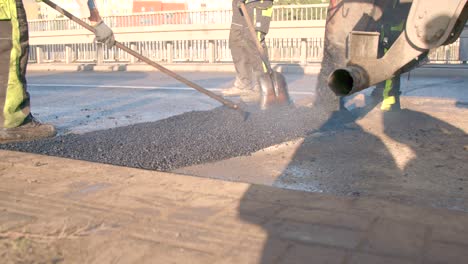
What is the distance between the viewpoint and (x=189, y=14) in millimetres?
19344

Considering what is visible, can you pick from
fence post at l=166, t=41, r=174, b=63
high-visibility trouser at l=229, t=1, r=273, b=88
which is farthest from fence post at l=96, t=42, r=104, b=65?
high-visibility trouser at l=229, t=1, r=273, b=88

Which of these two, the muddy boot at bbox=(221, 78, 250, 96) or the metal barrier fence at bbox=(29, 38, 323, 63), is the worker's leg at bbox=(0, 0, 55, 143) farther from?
the metal barrier fence at bbox=(29, 38, 323, 63)

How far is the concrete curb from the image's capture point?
12125 mm

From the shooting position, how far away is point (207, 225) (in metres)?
2.56

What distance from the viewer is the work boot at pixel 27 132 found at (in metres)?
4.81

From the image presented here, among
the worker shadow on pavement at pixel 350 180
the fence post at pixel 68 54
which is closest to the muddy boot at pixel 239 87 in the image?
the worker shadow on pavement at pixel 350 180

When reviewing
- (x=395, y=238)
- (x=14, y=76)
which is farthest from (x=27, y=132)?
(x=395, y=238)

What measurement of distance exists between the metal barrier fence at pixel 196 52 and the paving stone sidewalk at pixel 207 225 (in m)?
13.5

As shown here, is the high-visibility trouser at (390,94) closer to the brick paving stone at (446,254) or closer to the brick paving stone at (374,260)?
the brick paving stone at (446,254)

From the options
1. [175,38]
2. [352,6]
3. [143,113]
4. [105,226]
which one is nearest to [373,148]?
[352,6]

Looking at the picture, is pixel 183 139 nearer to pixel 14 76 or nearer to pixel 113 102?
pixel 14 76

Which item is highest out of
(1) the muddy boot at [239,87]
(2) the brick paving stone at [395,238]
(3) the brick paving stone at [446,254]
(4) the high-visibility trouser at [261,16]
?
(4) the high-visibility trouser at [261,16]

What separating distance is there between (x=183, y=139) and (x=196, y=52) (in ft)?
46.2

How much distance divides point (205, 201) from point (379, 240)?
3.16ft
